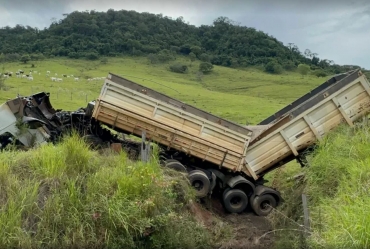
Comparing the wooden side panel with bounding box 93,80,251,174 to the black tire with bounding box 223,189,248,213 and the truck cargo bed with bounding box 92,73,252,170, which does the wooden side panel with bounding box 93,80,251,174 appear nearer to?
A: the truck cargo bed with bounding box 92,73,252,170

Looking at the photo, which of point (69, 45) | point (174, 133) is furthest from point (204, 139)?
point (69, 45)

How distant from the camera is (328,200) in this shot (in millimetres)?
5621

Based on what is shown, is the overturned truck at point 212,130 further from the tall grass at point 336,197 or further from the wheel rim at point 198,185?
the tall grass at point 336,197

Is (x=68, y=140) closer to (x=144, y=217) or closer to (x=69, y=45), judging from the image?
(x=144, y=217)

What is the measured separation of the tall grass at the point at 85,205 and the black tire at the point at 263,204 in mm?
2913

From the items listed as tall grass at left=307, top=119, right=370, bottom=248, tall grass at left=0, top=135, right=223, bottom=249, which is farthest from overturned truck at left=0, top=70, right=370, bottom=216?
tall grass at left=0, top=135, right=223, bottom=249

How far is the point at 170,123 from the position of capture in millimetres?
8891

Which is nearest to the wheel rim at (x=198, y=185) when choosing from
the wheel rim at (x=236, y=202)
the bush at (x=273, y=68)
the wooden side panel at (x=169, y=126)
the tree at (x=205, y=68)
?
the wooden side panel at (x=169, y=126)

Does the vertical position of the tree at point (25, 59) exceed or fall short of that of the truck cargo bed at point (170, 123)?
it falls short

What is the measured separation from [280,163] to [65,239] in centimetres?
584

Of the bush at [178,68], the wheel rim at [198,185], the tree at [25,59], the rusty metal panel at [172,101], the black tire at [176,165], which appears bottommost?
the tree at [25,59]

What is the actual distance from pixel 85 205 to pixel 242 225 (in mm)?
3865

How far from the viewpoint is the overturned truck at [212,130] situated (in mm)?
8836

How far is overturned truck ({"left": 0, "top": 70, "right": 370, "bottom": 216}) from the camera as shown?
29.0ft
